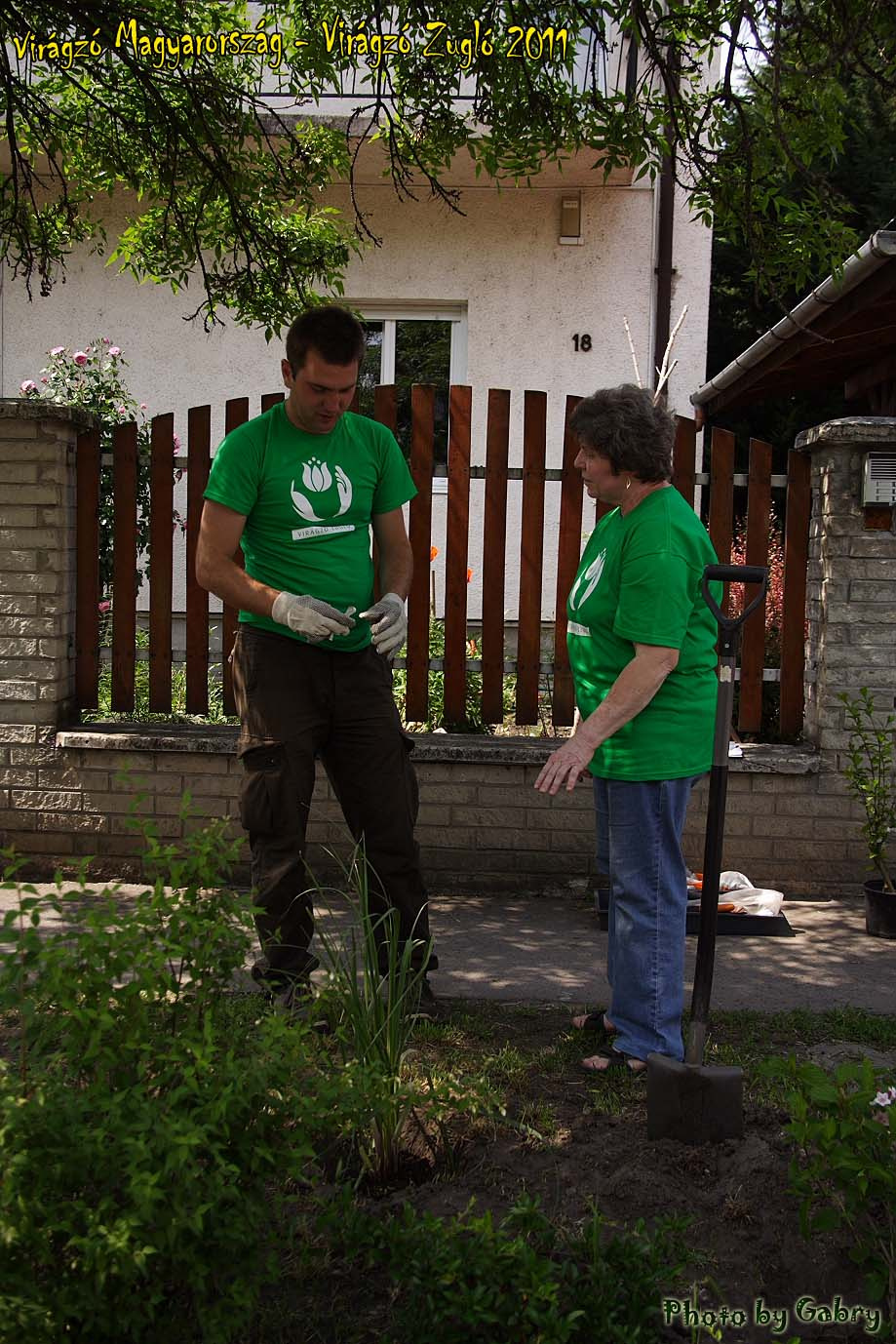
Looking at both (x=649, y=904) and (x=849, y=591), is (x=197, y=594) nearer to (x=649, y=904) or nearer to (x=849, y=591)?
(x=849, y=591)

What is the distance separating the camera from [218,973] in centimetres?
221

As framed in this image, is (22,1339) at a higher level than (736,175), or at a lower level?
lower

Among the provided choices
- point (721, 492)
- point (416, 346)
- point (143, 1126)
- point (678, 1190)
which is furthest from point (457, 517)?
point (416, 346)

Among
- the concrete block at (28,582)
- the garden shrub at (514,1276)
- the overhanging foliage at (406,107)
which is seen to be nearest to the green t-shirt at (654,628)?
the garden shrub at (514,1276)

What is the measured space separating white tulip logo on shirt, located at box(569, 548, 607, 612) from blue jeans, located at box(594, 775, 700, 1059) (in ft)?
1.54

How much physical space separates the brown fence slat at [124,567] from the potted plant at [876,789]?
3065 mm

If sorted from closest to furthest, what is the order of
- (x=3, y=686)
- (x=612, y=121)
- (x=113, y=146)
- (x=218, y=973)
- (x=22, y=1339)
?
(x=22, y=1339) < (x=218, y=973) < (x=612, y=121) < (x=3, y=686) < (x=113, y=146)

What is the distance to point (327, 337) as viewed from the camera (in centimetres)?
345

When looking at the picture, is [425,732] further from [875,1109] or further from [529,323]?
[529,323]

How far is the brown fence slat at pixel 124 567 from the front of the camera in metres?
5.57

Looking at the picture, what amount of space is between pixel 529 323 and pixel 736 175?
16.6 ft

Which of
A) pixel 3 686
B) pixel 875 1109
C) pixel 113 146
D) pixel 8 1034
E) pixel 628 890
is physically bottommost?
pixel 8 1034

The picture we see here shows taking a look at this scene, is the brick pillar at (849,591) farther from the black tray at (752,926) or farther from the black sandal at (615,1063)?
the black sandal at (615,1063)

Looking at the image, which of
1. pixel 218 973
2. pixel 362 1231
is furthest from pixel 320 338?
pixel 362 1231
